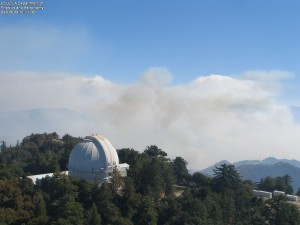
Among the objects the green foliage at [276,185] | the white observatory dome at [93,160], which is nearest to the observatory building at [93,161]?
the white observatory dome at [93,160]

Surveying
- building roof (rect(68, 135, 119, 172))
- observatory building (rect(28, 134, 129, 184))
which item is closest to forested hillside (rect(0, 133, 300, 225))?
observatory building (rect(28, 134, 129, 184))

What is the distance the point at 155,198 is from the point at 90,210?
1157 centimetres

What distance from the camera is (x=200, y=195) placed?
54.2 metres

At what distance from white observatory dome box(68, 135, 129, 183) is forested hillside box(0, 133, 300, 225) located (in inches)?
155

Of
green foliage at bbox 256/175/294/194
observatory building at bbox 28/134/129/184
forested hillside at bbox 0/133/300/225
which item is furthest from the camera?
green foliage at bbox 256/175/294/194

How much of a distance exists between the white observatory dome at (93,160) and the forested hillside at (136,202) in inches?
155

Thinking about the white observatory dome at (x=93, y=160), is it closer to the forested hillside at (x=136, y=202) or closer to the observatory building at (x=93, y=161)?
the observatory building at (x=93, y=161)

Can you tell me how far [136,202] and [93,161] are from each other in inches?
428

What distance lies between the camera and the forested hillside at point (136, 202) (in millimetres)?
43219

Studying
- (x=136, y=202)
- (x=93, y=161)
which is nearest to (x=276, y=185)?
(x=136, y=202)

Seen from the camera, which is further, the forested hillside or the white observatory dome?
the white observatory dome

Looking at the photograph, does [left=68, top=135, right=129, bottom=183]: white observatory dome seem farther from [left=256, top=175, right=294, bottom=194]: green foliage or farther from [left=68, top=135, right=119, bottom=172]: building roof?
[left=256, top=175, right=294, bottom=194]: green foliage

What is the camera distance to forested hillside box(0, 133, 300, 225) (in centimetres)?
4322

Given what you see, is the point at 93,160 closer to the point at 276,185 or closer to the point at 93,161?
the point at 93,161
